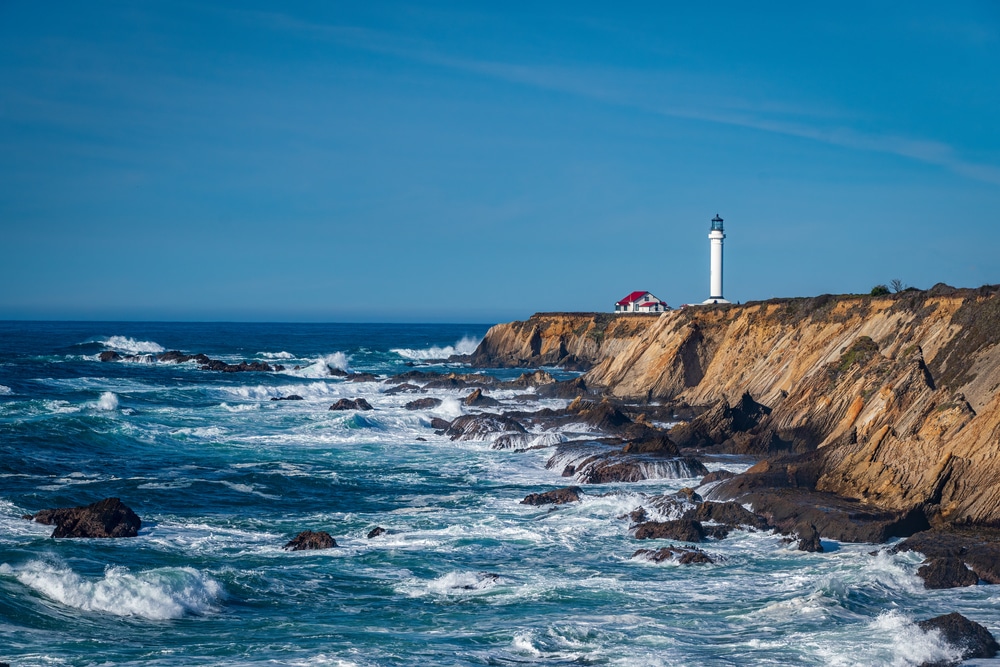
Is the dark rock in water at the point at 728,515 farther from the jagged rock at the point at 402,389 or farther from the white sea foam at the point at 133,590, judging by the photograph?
the jagged rock at the point at 402,389

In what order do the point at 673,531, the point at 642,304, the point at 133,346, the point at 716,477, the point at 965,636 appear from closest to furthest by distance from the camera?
the point at 965,636 → the point at 673,531 → the point at 716,477 → the point at 642,304 → the point at 133,346

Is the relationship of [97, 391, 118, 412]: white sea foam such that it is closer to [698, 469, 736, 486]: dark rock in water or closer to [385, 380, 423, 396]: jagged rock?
[385, 380, 423, 396]: jagged rock

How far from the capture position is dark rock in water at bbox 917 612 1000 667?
14133 mm

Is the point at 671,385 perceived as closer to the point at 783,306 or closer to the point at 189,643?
the point at 783,306

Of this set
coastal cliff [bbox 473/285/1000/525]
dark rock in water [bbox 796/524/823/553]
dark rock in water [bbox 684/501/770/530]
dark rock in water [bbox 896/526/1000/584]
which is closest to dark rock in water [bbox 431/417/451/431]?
coastal cliff [bbox 473/285/1000/525]

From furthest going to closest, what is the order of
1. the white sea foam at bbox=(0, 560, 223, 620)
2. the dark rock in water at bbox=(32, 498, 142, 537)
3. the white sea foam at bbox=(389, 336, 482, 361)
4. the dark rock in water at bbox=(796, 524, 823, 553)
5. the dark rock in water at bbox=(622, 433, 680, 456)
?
the white sea foam at bbox=(389, 336, 482, 361) < the dark rock in water at bbox=(622, 433, 680, 456) < the dark rock in water at bbox=(32, 498, 142, 537) < the dark rock in water at bbox=(796, 524, 823, 553) < the white sea foam at bbox=(0, 560, 223, 620)

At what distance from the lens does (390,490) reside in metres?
28.3

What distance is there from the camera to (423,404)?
49375 millimetres

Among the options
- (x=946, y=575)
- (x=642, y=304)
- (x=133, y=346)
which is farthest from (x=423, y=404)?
(x=133, y=346)

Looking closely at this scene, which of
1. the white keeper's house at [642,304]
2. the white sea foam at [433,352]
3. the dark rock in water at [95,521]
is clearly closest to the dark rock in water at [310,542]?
the dark rock in water at [95,521]

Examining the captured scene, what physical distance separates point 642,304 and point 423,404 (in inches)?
1919

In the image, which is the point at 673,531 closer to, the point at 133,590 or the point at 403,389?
the point at 133,590

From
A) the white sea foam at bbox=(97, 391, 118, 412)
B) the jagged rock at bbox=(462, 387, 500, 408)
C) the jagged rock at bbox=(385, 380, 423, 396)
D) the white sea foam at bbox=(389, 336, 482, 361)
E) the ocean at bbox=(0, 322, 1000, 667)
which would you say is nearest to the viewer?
the ocean at bbox=(0, 322, 1000, 667)

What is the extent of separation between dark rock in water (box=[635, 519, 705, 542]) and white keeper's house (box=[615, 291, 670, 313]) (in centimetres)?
7055
